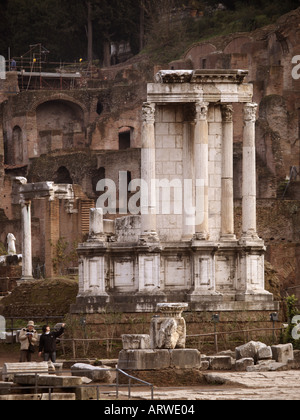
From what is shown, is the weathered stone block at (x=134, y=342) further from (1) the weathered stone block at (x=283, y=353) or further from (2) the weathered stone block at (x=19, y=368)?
(1) the weathered stone block at (x=283, y=353)

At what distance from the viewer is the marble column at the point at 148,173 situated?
30.1 m

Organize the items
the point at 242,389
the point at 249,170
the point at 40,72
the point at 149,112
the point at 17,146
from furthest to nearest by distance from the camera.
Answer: the point at 40,72 < the point at 17,146 < the point at 249,170 < the point at 149,112 < the point at 242,389

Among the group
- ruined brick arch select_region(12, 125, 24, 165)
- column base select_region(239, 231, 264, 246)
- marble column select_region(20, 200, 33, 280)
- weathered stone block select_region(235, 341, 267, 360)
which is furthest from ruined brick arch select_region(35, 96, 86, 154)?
weathered stone block select_region(235, 341, 267, 360)

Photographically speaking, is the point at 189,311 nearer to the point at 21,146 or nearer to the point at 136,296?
the point at 136,296

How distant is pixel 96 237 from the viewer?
99.2 feet

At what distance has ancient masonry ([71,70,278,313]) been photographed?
97.5 ft

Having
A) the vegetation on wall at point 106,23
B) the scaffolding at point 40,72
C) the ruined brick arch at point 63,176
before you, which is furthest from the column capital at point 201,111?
the vegetation on wall at point 106,23

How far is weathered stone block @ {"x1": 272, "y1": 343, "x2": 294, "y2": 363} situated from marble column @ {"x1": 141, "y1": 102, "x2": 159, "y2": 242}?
4.60 meters

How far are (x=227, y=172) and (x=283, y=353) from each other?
5.74 meters

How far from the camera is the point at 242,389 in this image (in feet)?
75.5

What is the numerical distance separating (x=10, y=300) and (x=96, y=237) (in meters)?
6.54

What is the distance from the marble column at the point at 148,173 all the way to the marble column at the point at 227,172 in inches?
62.4

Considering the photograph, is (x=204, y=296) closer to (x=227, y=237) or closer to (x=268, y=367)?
(x=227, y=237)

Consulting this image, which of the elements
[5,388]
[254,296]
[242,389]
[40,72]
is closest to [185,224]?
[254,296]
